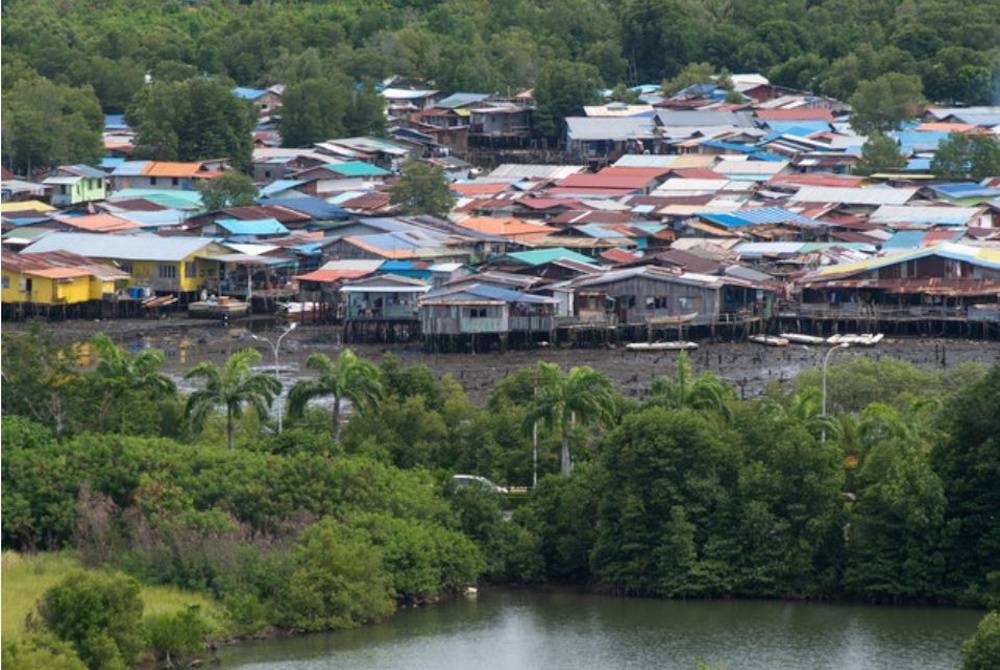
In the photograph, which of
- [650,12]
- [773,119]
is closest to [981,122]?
[773,119]

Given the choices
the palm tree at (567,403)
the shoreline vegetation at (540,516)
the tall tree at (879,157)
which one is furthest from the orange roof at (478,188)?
the shoreline vegetation at (540,516)

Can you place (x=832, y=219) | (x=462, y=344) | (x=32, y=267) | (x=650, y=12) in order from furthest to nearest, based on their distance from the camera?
(x=650, y=12) → (x=832, y=219) → (x=32, y=267) → (x=462, y=344)

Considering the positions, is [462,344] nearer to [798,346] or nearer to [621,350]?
[621,350]

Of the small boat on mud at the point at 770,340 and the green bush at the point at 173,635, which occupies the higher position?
the small boat on mud at the point at 770,340

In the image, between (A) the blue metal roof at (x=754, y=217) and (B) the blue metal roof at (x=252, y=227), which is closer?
(B) the blue metal roof at (x=252, y=227)

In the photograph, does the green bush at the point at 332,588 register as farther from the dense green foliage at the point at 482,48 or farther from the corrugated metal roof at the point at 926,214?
the dense green foliage at the point at 482,48

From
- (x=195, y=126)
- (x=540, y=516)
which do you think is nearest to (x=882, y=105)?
(x=195, y=126)

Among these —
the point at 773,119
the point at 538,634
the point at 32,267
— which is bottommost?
the point at 538,634
